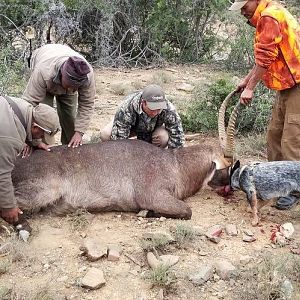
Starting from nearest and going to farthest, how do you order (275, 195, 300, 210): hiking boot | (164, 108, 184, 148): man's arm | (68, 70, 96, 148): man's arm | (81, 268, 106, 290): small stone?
(81, 268, 106, 290): small stone
(275, 195, 300, 210): hiking boot
(68, 70, 96, 148): man's arm
(164, 108, 184, 148): man's arm

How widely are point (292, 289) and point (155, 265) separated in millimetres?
1198

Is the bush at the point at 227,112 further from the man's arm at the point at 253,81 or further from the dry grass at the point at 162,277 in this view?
the dry grass at the point at 162,277

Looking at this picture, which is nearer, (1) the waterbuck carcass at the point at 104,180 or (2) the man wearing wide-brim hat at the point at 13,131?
(2) the man wearing wide-brim hat at the point at 13,131

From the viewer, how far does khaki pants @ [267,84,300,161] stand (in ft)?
20.7

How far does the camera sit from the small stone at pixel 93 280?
4715 millimetres

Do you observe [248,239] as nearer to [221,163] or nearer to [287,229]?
[287,229]

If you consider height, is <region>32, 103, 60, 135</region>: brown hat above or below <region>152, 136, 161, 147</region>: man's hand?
above

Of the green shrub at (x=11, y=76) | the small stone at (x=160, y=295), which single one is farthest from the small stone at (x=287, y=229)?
the green shrub at (x=11, y=76)

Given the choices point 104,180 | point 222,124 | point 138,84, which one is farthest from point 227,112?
point 104,180

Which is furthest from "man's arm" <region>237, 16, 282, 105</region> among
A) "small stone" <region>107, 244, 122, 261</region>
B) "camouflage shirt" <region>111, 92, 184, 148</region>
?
"small stone" <region>107, 244, 122, 261</region>

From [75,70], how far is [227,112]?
10.6 feet

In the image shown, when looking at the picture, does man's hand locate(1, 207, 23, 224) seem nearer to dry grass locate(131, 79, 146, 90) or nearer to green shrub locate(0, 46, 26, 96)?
green shrub locate(0, 46, 26, 96)

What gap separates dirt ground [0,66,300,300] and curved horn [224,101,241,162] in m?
0.55

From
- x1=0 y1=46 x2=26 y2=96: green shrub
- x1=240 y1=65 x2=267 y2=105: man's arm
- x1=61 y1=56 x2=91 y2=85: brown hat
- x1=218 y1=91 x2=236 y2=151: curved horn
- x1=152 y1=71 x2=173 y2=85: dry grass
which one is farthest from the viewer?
x1=152 y1=71 x2=173 y2=85: dry grass
